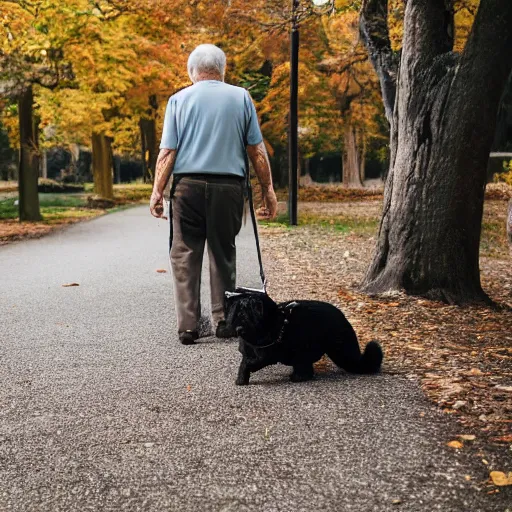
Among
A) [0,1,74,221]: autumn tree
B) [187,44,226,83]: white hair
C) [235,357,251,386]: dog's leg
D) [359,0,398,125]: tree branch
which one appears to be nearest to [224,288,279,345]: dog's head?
[235,357,251,386]: dog's leg

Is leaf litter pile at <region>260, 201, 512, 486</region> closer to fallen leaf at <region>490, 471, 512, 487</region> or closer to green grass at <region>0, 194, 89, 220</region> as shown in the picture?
fallen leaf at <region>490, 471, 512, 487</region>

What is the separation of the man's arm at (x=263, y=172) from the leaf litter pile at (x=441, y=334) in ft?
4.00

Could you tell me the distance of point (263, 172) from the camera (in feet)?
18.2

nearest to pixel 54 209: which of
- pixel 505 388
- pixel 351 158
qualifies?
pixel 351 158

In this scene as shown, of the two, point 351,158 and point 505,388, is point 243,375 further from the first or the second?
point 351,158

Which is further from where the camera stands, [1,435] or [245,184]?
[245,184]

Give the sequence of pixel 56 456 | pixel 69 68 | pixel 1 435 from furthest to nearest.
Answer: pixel 69 68 < pixel 1 435 < pixel 56 456

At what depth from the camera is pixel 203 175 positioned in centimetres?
551

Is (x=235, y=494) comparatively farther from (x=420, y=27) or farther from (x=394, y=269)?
(x=420, y=27)

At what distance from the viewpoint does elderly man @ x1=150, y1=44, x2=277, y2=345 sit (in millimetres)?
5398

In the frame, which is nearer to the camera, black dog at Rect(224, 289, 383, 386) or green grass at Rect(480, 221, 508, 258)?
black dog at Rect(224, 289, 383, 386)

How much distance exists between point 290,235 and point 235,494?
41.9 feet

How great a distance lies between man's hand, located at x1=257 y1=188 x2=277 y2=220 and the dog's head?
1235 millimetres

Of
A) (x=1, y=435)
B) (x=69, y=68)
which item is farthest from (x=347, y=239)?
(x=1, y=435)
